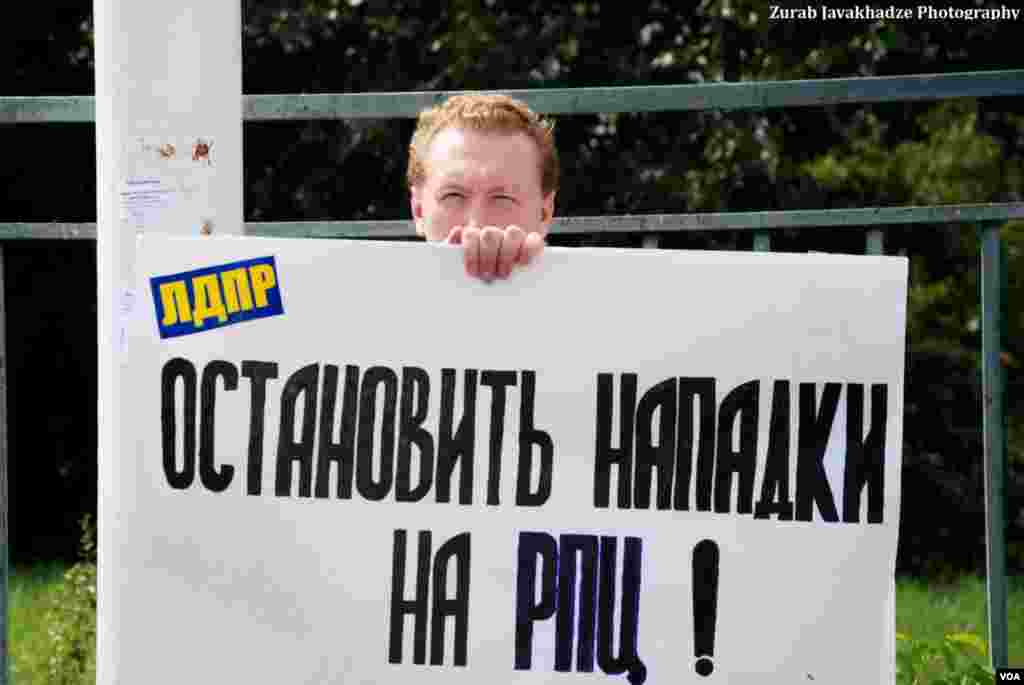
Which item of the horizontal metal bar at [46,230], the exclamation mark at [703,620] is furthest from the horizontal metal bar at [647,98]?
the exclamation mark at [703,620]

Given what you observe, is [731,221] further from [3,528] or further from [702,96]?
[3,528]

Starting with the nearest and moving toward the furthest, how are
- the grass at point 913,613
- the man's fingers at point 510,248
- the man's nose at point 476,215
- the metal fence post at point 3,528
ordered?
the man's fingers at point 510,248 < the man's nose at point 476,215 < the metal fence post at point 3,528 < the grass at point 913,613

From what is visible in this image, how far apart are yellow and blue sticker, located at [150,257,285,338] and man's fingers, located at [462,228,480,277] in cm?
26

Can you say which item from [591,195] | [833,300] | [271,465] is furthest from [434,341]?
[591,195]

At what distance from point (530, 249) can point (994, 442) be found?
1308mm

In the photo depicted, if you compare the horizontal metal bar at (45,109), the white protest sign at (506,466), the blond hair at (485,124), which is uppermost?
the horizontal metal bar at (45,109)

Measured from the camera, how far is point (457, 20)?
350 inches

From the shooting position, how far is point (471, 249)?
Answer: 2.12 m

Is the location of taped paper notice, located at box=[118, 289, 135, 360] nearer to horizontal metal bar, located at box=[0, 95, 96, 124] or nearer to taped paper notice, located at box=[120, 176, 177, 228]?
taped paper notice, located at box=[120, 176, 177, 228]

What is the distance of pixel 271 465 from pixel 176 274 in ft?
0.96

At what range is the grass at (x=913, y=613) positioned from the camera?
464 centimetres

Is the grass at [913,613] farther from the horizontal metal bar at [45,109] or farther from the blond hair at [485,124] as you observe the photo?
the blond hair at [485,124]

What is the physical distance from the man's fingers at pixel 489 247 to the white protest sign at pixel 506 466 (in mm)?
37

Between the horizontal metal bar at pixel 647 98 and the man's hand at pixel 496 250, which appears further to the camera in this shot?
the horizontal metal bar at pixel 647 98
